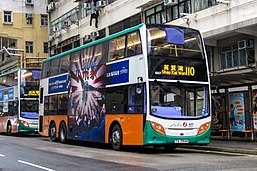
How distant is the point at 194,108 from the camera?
15344 mm

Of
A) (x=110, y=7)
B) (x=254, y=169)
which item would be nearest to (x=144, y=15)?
(x=110, y=7)

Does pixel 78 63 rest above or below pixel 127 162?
above

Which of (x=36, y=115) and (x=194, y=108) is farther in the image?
(x=36, y=115)

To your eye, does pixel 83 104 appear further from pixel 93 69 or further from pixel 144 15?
pixel 144 15

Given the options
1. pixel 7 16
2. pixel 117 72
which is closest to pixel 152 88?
pixel 117 72

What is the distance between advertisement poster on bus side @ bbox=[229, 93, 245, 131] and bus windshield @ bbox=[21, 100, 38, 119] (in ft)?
44.2

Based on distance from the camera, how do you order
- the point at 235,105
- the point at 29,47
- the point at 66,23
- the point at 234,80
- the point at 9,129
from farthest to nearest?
the point at 29,47
the point at 66,23
the point at 9,129
the point at 235,105
the point at 234,80

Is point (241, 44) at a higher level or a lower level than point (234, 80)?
higher

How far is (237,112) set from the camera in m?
19.7

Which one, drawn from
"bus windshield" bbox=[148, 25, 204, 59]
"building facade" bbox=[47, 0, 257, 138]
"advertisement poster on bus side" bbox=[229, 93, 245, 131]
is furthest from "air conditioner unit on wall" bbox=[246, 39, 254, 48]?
"bus windshield" bbox=[148, 25, 204, 59]

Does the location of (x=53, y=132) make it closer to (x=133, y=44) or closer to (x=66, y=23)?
(x=133, y=44)

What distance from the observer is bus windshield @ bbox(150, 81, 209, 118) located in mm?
14883

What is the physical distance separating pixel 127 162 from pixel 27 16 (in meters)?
40.1

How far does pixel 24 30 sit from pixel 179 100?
37.0m
